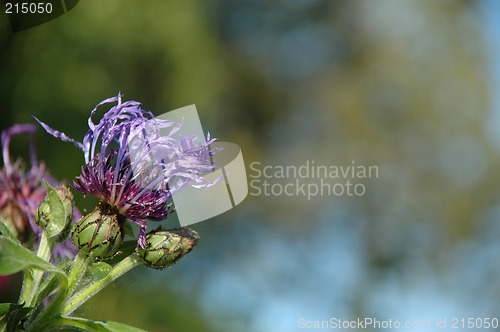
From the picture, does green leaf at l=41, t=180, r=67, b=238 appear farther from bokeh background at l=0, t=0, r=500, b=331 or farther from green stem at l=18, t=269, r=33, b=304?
bokeh background at l=0, t=0, r=500, b=331

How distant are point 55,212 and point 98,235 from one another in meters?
0.04

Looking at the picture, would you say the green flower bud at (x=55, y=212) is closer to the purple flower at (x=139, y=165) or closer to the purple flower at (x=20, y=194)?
the purple flower at (x=139, y=165)

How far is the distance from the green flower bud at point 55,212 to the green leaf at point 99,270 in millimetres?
39

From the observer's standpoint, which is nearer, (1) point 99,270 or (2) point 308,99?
(1) point 99,270

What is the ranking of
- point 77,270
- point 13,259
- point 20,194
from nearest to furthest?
point 13,259 → point 77,270 → point 20,194

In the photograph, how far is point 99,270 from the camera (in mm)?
461

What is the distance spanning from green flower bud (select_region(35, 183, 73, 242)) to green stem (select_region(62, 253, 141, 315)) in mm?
47

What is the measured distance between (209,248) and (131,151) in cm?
188

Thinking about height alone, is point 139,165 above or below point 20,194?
above

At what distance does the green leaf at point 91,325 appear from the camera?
0.41m

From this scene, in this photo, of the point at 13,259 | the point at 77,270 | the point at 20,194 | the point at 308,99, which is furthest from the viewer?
the point at 308,99

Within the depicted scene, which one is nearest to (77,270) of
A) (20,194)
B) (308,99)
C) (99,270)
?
(99,270)

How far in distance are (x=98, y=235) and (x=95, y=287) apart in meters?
0.03

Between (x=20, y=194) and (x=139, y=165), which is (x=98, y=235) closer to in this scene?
(x=139, y=165)
